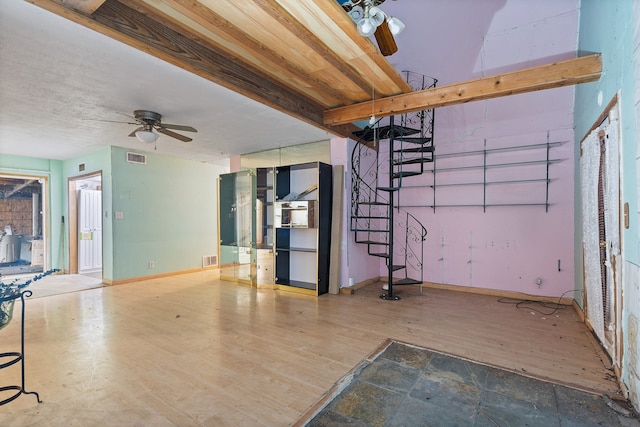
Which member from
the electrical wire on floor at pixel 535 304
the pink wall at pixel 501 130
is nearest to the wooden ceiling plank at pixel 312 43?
the pink wall at pixel 501 130

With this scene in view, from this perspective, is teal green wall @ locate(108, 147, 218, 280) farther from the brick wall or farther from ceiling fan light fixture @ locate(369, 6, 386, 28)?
ceiling fan light fixture @ locate(369, 6, 386, 28)

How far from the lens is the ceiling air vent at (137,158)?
5.68 meters

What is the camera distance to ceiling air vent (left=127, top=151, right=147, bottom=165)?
568 centimetres

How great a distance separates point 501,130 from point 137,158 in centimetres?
654

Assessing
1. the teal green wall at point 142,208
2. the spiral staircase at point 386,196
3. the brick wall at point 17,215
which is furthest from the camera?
the brick wall at point 17,215

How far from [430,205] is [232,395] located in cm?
433

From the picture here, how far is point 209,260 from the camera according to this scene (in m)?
7.14

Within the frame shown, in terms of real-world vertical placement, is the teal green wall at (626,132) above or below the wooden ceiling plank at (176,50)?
below

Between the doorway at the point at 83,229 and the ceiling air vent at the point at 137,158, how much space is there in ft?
4.09

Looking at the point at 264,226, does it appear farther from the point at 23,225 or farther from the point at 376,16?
the point at 23,225

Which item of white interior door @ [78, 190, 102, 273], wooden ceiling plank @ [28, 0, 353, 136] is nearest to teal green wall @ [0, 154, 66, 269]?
white interior door @ [78, 190, 102, 273]

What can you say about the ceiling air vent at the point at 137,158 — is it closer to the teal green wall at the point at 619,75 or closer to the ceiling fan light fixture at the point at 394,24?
the ceiling fan light fixture at the point at 394,24

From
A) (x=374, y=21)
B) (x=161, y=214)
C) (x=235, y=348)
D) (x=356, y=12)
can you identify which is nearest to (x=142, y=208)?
(x=161, y=214)

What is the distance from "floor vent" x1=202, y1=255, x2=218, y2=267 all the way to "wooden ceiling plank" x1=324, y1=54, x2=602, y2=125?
195 inches
